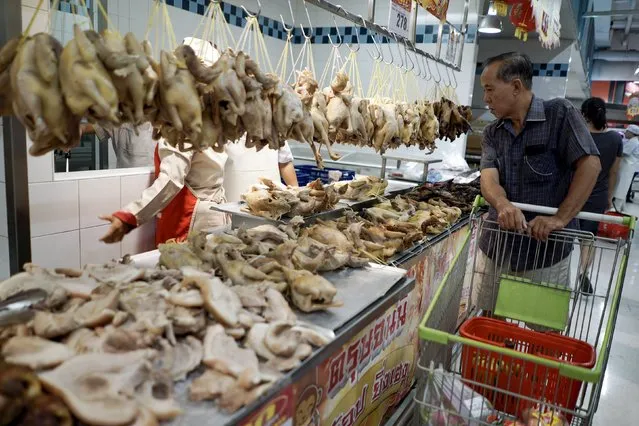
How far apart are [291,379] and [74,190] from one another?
254 centimetres

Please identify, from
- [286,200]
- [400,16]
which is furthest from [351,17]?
[286,200]

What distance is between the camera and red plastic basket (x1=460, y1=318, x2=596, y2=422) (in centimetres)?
179

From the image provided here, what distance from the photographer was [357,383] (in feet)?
6.75

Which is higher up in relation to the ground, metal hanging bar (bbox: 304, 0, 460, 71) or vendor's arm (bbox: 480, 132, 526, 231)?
metal hanging bar (bbox: 304, 0, 460, 71)

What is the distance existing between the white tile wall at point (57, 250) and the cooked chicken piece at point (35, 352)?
7.10 ft

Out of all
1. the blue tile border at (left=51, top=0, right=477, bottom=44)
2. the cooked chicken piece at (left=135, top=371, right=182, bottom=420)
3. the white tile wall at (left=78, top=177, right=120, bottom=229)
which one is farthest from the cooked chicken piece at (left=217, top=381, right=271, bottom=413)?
the blue tile border at (left=51, top=0, right=477, bottom=44)

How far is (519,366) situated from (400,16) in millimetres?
2781

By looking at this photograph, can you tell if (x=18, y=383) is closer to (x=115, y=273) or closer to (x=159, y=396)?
(x=159, y=396)

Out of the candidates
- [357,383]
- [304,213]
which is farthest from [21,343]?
[304,213]

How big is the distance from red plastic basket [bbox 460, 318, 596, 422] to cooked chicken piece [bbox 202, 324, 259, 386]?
0.86 m

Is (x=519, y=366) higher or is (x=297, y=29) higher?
(x=297, y=29)

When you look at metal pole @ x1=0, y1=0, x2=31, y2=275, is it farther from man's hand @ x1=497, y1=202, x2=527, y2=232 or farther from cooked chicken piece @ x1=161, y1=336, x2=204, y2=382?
man's hand @ x1=497, y1=202, x2=527, y2=232

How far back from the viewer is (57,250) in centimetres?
330

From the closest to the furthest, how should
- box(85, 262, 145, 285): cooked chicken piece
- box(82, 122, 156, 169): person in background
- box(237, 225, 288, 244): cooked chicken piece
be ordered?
box(85, 262, 145, 285): cooked chicken piece, box(237, 225, 288, 244): cooked chicken piece, box(82, 122, 156, 169): person in background
